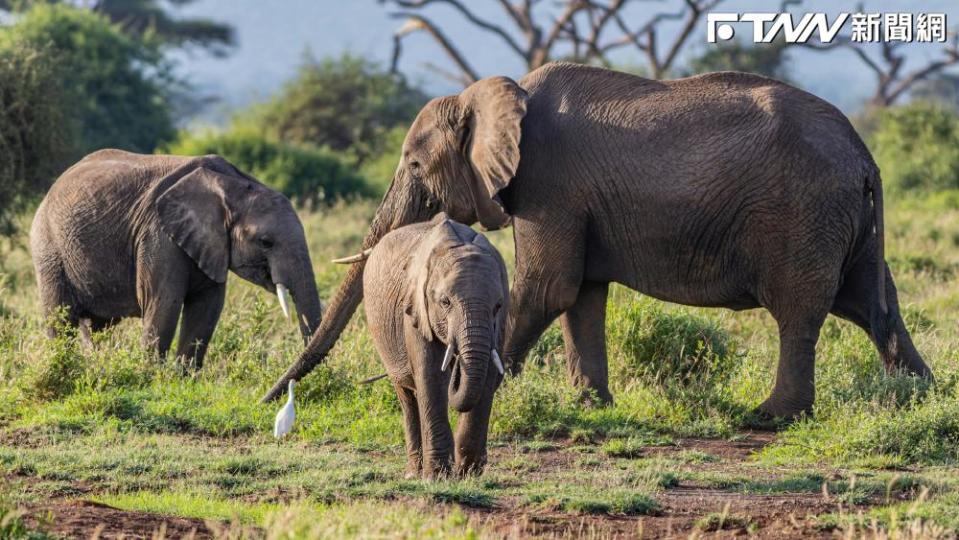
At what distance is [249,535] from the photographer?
600 centimetres

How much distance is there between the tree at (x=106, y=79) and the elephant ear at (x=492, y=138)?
1654cm

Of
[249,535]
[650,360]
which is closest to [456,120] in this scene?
[650,360]

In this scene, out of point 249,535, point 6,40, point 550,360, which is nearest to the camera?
point 249,535

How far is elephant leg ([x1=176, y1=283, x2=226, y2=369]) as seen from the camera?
10.3m

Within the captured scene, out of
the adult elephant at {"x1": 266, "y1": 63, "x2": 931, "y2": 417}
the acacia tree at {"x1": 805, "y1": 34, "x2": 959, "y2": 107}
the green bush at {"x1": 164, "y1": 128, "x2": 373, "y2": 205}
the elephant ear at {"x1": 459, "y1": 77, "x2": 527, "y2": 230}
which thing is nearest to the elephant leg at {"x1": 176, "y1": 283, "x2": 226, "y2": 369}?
the adult elephant at {"x1": 266, "y1": 63, "x2": 931, "y2": 417}

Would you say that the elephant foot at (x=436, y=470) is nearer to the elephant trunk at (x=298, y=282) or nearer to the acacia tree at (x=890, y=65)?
the elephant trunk at (x=298, y=282)

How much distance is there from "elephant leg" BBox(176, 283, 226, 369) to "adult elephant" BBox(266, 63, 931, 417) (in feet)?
4.46

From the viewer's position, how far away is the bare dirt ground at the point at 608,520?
20.1 ft

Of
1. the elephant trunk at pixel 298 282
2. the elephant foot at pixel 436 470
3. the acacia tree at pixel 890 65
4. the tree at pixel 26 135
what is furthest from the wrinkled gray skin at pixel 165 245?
the acacia tree at pixel 890 65

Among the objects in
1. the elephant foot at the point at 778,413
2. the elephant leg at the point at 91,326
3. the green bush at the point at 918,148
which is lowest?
the elephant foot at the point at 778,413

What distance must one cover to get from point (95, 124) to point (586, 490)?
20.4 m

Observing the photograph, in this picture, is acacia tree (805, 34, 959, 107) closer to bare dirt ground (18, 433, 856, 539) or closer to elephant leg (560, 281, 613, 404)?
elephant leg (560, 281, 613, 404)

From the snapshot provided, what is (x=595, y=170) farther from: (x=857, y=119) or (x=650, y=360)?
(x=857, y=119)

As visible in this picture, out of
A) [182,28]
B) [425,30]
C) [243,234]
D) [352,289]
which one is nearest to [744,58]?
[425,30]
